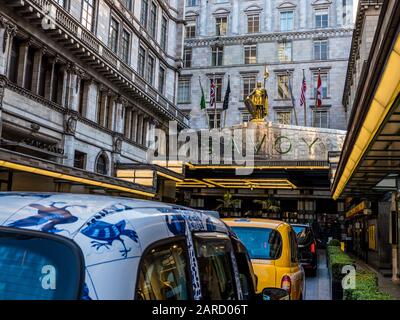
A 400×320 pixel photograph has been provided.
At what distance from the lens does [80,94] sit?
98.9ft

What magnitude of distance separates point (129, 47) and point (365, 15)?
17563 mm

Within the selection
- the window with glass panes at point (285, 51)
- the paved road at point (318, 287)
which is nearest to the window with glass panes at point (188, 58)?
the window with glass panes at point (285, 51)

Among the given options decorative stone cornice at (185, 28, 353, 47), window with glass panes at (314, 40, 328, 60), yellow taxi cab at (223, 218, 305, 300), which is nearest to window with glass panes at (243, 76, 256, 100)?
decorative stone cornice at (185, 28, 353, 47)

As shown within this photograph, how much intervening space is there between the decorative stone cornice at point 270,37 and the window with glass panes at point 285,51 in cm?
77

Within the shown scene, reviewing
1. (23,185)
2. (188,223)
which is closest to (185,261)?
(188,223)

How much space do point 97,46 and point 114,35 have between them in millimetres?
4770

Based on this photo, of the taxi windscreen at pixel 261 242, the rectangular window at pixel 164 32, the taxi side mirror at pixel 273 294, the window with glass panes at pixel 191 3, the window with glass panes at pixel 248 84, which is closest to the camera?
the taxi side mirror at pixel 273 294

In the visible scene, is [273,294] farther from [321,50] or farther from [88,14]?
[321,50]

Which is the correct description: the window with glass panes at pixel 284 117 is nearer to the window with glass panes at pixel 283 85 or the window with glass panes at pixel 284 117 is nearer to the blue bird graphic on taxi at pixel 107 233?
the window with glass panes at pixel 283 85

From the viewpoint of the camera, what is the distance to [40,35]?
24922 millimetres

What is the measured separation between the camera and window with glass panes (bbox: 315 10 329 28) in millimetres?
62606

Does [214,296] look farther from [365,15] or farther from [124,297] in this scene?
[365,15]

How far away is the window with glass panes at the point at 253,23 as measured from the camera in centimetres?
6562

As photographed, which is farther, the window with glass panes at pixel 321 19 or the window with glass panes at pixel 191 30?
the window with glass panes at pixel 191 30
